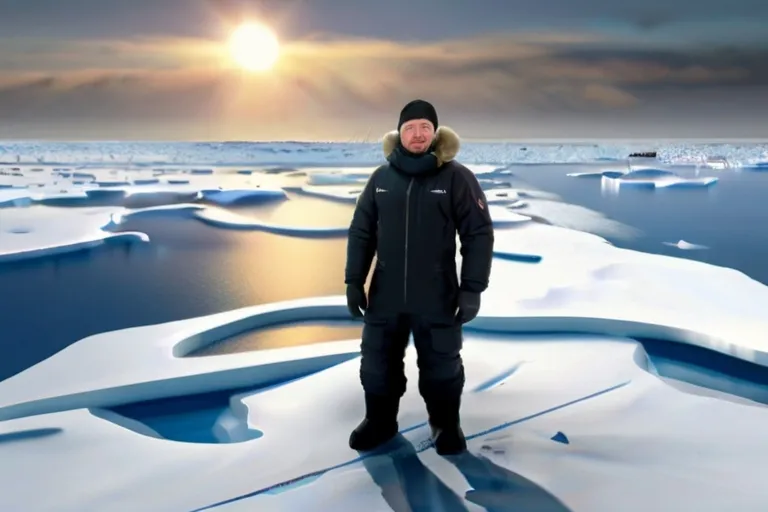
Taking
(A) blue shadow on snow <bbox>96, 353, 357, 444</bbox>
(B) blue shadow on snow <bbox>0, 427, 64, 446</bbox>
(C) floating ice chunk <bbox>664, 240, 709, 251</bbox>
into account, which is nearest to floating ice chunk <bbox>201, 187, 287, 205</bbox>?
(C) floating ice chunk <bbox>664, 240, 709, 251</bbox>

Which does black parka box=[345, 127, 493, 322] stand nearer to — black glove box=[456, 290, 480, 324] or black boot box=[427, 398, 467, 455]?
black glove box=[456, 290, 480, 324]

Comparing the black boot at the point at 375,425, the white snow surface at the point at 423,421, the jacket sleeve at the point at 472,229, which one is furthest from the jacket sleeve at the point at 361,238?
the white snow surface at the point at 423,421

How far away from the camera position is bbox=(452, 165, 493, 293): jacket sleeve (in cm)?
220

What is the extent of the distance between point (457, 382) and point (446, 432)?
0.19 meters

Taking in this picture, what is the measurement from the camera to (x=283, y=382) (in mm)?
3350

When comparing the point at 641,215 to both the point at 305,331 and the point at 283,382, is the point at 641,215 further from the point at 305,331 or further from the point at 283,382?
the point at 283,382

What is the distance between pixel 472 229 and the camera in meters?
2.20

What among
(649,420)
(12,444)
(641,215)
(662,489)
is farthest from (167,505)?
(641,215)

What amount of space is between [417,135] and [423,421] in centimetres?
118

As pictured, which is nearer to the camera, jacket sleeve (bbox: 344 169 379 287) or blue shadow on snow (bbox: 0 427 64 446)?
jacket sleeve (bbox: 344 169 379 287)

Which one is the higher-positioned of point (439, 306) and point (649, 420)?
point (439, 306)

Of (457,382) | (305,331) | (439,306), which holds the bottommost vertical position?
(305,331)

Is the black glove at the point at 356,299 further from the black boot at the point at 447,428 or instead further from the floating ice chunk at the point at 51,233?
the floating ice chunk at the point at 51,233

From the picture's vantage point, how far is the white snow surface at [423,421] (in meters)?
2.05
